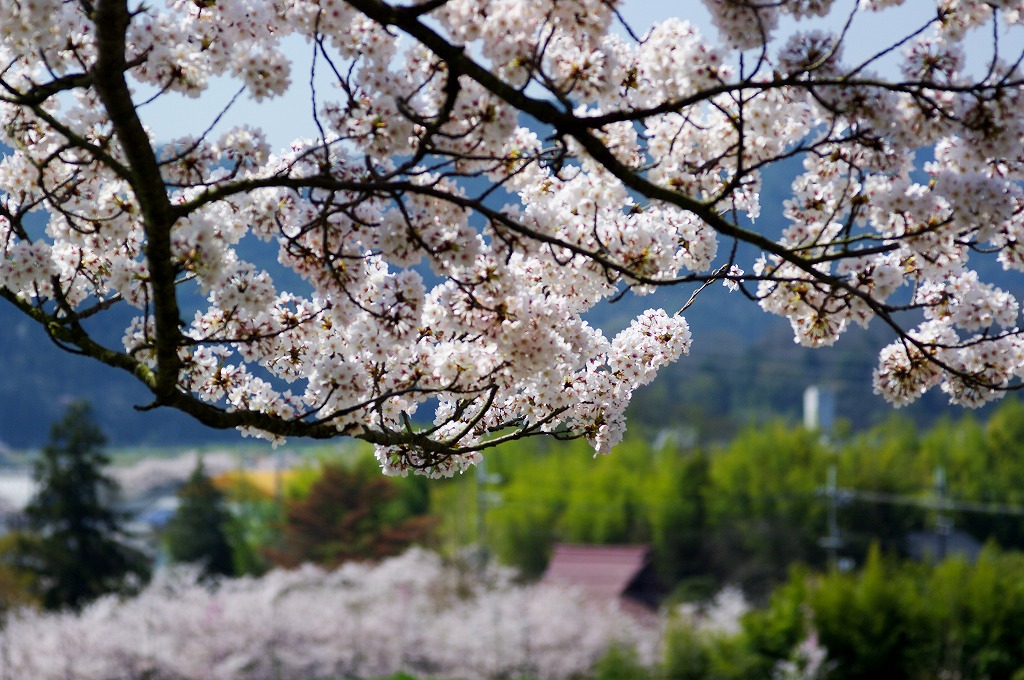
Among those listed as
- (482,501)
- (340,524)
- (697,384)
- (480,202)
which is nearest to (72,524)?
(482,501)

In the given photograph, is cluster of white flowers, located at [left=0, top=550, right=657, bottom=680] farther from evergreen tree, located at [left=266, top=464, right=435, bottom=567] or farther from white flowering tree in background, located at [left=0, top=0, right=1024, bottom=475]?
white flowering tree in background, located at [left=0, top=0, right=1024, bottom=475]

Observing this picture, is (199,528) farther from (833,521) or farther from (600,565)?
(833,521)

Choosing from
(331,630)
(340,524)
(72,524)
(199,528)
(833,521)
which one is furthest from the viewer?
(340,524)

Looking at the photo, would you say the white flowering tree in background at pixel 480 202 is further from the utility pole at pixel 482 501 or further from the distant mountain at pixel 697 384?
the distant mountain at pixel 697 384

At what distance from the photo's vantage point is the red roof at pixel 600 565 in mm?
37031

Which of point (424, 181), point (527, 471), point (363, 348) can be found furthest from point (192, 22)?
point (527, 471)

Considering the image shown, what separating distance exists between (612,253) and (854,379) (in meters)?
77.0

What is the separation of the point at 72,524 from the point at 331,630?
27.2ft

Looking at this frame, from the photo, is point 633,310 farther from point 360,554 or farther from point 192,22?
point 192,22

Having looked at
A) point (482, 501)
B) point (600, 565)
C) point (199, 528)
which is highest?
point (482, 501)

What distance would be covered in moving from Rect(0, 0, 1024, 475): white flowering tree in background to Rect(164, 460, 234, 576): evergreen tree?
2944 centimetres

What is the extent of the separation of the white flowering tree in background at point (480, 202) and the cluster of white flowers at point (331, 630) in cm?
1582

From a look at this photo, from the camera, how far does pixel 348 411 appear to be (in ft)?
7.31

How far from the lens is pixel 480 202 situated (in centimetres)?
204
